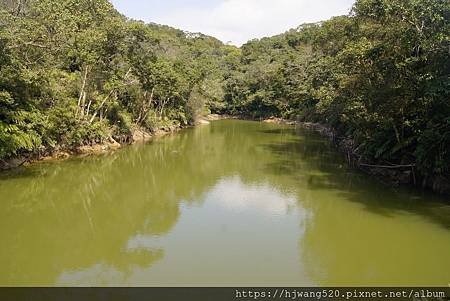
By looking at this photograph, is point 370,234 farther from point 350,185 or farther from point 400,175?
point 400,175

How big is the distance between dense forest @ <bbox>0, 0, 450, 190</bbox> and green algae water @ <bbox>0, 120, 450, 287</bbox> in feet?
6.75

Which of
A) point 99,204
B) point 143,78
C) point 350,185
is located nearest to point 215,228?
point 99,204

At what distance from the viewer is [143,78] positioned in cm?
3494

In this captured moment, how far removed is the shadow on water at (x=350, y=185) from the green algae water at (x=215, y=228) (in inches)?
3.1

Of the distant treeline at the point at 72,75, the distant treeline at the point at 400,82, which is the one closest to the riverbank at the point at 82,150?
the distant treeline at the point at 72,75

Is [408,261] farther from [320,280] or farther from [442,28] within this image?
[442,28]

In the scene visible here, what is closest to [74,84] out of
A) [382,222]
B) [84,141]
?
[84,141]

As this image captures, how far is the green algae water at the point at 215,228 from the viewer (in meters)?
10.8

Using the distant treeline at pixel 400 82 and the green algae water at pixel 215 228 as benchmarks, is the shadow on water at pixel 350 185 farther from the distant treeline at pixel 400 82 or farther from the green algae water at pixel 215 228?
the distant treeline at pixel 400 82

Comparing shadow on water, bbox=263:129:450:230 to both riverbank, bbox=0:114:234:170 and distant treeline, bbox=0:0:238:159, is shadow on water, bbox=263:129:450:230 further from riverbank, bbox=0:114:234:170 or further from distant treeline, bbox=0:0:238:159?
distant treeline, bbox=0:0:238:159

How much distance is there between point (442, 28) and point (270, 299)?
12.5m

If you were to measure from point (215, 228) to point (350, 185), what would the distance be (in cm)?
855

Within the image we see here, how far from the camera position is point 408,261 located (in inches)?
453

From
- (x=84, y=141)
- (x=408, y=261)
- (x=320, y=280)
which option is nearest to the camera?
(x=320, y=280)
